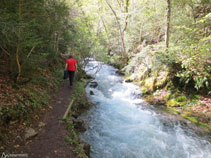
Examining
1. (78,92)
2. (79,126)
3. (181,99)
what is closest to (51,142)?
(79,126)

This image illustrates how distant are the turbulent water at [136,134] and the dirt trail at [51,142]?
1441 mm

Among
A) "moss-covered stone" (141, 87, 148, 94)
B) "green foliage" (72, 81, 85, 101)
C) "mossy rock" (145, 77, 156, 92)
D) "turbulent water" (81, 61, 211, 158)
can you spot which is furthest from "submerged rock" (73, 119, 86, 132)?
"mossy rock" (145, 77, 156, 92)

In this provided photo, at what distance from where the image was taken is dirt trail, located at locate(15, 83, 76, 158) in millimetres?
4129

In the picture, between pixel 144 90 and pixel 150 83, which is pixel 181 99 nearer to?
pixel 150 83

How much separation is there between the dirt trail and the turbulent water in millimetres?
1441

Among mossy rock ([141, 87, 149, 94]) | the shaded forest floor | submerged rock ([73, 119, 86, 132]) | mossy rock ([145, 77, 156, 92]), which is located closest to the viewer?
the shaded forest floor

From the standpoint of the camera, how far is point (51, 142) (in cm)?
461

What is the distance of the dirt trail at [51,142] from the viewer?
13.5ft

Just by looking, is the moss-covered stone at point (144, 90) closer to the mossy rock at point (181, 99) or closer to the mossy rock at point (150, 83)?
the mossy rock at point (150, 83)

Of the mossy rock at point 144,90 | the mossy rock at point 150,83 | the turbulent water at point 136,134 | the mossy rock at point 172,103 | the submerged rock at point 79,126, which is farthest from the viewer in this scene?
the mossy rock at point 144,90

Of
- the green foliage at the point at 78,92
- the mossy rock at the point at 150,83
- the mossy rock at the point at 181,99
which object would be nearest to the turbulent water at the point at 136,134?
the green foliage at the point at 78,92

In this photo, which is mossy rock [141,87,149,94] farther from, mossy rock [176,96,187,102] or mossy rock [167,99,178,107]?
mossy rock [176,96,187,102]

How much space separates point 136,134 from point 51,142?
424 centimetres

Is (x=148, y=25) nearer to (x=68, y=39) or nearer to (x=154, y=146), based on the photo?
(x=68, y=39)
